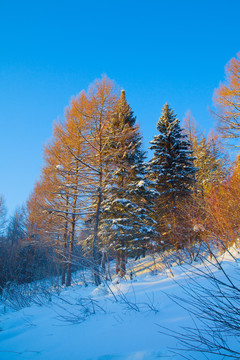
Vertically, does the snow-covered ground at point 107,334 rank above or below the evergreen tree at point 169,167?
below

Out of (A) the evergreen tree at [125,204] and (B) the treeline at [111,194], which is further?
(A) the evergreen tree at [125,204]

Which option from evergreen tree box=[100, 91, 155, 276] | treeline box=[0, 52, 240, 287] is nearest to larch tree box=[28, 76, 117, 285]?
treeline box=[0, 52, 240, 287]

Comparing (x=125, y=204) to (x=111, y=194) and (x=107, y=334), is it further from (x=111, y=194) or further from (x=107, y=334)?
(x=107, y=334)

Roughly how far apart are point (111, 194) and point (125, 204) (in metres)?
1.00

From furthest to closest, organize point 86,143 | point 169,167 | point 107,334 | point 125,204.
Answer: point 169,167 < point 125,204 < point 86,143 < point 107,334

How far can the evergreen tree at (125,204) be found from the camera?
979cm

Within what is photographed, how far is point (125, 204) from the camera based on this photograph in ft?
34.1

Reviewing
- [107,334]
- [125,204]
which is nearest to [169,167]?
[125,204]

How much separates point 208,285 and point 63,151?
7868 millimetres

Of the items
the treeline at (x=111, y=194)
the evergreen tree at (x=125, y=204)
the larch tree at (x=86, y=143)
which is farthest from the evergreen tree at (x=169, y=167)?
the larch tree at (x=86, y=143)

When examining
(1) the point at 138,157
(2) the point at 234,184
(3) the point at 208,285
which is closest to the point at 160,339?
(3) the point at 208,285

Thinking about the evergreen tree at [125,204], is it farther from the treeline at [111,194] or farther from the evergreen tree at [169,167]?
the evergreen tree at [169,167]

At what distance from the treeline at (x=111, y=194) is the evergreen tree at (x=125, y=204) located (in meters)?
0.06

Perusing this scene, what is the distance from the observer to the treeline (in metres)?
6.41
